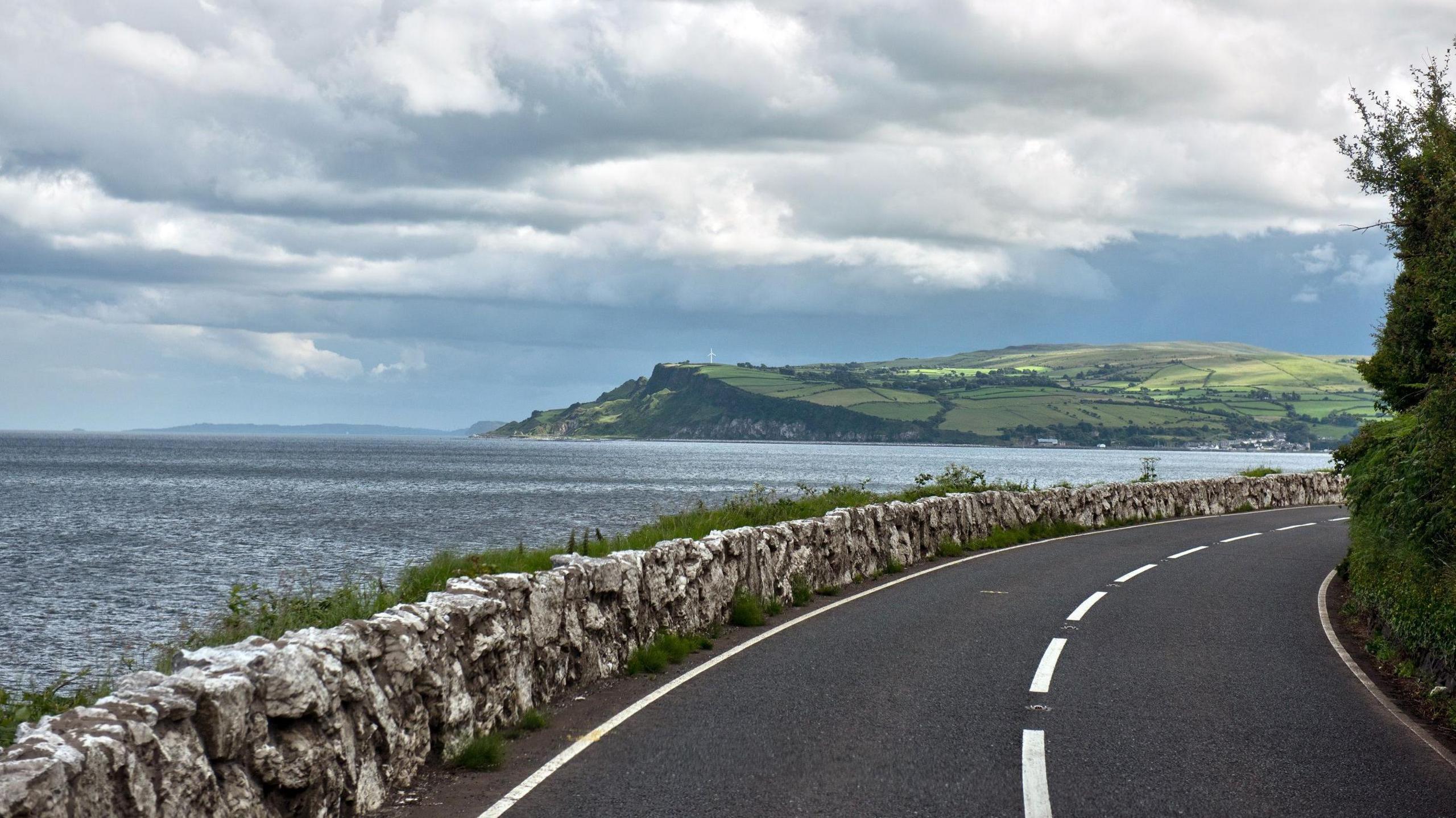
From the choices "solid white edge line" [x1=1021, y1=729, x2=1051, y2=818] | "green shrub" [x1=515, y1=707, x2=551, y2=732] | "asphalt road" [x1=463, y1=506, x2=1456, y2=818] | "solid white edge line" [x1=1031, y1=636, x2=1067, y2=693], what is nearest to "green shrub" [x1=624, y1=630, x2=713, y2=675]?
"asphalt road" [x1=463, y1=506, x2=1456, y2=818]

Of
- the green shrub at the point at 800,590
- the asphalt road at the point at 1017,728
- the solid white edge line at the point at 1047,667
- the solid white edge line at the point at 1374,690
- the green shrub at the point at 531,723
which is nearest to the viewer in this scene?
the asphalt road at the point at 1017,728

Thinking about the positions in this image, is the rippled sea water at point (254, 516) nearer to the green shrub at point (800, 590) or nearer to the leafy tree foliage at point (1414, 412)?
the green shrub at point (800, 590)

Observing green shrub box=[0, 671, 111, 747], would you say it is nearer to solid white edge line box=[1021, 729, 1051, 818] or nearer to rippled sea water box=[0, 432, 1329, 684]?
rippled sea water box=[0, 432, 1329, 684]

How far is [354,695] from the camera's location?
718cm

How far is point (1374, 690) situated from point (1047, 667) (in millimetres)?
2939

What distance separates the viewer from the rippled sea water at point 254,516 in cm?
2530

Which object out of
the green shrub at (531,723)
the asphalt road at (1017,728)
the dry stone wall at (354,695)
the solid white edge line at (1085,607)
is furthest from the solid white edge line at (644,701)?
the solid white edge line at (1085,607)

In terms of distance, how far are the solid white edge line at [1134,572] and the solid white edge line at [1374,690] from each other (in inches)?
110

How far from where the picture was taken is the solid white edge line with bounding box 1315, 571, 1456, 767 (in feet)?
28.1

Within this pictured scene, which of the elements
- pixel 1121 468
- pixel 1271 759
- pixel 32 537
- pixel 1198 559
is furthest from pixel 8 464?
pixel 1271 759

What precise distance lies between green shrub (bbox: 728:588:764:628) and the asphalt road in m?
0.59

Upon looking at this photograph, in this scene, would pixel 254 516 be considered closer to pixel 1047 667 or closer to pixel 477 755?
pixel 1047 667

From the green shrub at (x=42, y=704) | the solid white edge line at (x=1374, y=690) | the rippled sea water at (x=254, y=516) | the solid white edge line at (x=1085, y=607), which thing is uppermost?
the green shrub at (x=42, y=704)

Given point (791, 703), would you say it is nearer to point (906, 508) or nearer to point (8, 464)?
point (906, 508)
